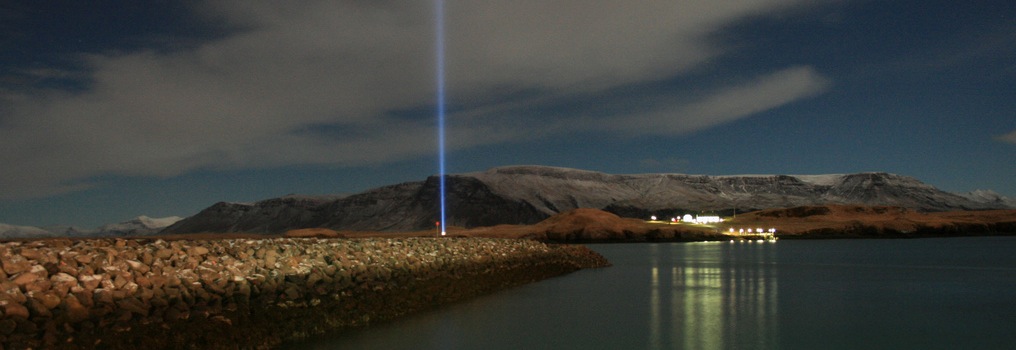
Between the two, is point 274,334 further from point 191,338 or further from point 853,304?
point 853,304

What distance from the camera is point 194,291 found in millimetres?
16969

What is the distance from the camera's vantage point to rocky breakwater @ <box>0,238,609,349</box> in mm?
13969

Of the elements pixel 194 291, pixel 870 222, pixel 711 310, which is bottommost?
pixel 711 310

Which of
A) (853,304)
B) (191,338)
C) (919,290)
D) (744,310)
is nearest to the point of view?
(191,338)

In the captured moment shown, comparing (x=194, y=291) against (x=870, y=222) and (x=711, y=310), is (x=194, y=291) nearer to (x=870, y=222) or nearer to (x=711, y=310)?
(x=711, y=310)

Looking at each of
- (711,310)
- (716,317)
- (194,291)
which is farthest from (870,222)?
(194,291)

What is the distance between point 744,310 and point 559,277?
17.3 metres

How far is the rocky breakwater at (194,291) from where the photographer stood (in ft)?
45.8

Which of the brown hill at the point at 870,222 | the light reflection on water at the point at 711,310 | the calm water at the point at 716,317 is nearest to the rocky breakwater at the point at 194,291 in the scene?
the calm water at the point at 716,317

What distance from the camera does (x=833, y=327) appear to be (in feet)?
71.9

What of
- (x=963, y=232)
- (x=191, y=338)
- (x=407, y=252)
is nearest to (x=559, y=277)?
(x=407, y=252)

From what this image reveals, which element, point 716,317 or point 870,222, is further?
point 870,222

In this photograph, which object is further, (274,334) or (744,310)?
(744,310)

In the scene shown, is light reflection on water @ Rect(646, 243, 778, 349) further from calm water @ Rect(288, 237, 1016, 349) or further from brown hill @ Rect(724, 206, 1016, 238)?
brown hill @ Rect(724, 206, 1016, 238)
